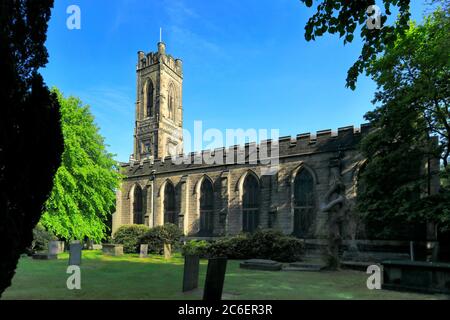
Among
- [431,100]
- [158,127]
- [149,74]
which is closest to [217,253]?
[431,100]

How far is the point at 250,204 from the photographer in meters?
25.6

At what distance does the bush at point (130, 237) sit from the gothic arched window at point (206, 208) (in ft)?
15.3

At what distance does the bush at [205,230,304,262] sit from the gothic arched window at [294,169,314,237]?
299cm

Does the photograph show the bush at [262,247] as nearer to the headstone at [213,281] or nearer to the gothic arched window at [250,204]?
the gothic arched window at [250,204]

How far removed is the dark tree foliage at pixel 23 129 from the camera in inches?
211

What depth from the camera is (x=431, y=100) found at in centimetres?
1550

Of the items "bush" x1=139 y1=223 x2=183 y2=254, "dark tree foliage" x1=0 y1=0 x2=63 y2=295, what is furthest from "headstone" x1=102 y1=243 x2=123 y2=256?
"dark tree foliage" x1=0 y1=0 x2=63 y2=295

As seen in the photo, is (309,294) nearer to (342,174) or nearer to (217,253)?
(217,253)

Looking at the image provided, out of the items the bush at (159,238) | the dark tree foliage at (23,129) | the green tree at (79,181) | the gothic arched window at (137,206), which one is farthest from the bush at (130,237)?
the dark tree foliage at (23,129)

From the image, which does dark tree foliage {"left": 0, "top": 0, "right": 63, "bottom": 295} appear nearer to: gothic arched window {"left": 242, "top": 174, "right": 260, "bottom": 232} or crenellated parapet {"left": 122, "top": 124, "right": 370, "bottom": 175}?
crenellated parapet {"left": 122, "top": 124, "right": 370, "bottom": 175}

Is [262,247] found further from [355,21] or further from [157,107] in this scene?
[157,107]

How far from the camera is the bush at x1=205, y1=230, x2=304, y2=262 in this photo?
18.8 metres
